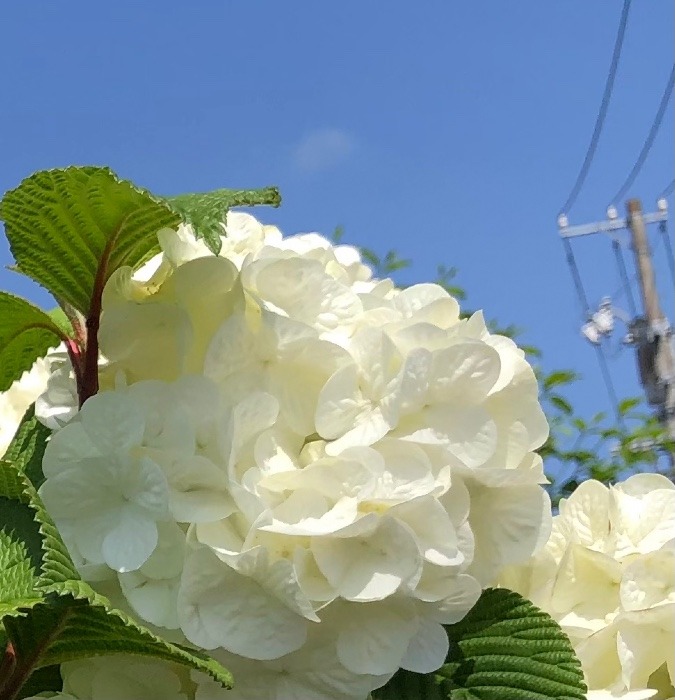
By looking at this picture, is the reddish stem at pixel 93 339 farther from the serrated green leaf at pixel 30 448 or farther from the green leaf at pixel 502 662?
the green leaf at pixel 502 662

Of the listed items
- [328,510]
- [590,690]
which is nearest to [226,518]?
[328,510]

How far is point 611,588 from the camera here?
1.33 feet

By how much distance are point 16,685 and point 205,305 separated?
14 centimetres

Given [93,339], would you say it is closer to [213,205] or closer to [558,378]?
[213,205]

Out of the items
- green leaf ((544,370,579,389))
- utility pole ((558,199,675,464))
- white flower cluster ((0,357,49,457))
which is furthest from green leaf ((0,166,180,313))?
utility pole ((558,199,675,464))

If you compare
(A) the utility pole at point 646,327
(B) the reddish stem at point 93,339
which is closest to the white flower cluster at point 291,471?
(B) the reddish stem at point 93,339

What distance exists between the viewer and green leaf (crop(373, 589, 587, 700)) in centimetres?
32

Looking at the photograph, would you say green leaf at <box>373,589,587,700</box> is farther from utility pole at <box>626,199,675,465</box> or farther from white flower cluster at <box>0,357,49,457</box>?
utility pole at <box>626,199,675,465</box>

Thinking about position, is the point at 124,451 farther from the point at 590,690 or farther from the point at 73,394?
the point at 590,690

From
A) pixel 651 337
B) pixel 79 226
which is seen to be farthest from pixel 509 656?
pixel 651 337

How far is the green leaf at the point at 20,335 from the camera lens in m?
0.36

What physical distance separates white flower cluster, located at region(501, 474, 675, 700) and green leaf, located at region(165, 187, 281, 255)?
0.58 feet

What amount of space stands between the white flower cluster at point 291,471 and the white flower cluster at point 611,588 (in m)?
0.07

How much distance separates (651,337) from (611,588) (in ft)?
15.5
